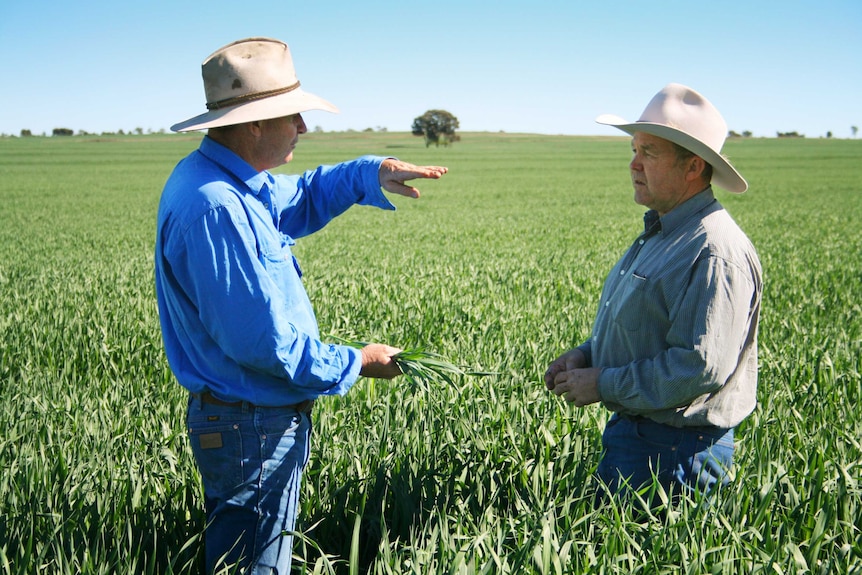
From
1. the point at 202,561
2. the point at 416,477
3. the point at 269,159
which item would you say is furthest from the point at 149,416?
the point at 269,159

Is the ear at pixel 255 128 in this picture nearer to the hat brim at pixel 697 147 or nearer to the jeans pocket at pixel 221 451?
the jeans pocket at pixel 221 451

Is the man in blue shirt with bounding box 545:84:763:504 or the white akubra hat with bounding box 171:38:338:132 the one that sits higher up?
the white akubra hat with bounding box 171:38:338:132

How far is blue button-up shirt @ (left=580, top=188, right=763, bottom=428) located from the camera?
236 cm

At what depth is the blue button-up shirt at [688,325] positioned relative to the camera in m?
2.36

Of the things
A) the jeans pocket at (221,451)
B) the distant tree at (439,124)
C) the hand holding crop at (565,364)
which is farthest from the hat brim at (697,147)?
the distant tree at (439,124)

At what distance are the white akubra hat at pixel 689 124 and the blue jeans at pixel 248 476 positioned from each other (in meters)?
1.66

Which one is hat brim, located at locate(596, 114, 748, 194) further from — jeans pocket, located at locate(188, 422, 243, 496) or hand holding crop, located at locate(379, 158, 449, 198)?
jeans pocket, located at locate(188, 422, 243, 496)

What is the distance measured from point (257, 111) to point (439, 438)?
76.2 inches

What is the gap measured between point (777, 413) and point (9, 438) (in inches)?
167

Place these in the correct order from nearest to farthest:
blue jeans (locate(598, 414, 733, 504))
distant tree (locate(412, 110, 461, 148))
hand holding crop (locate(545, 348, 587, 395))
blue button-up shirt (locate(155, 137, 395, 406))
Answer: blue button-up shirt (locate(155, 137, 395, 406)), blue jeans (locate(598, 414, 733, 504)), hand holding crop (locate(545, 348, 587, 395)), distant tree (locate(412, 110, 461, 148))

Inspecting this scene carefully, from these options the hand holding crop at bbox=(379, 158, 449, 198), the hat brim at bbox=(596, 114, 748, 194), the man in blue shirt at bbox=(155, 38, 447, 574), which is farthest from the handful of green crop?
the hat brim at bbox=(596, 114, 748, 194)

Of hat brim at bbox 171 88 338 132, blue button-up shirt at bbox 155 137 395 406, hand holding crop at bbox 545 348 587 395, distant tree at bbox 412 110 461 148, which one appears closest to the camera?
blue button-up shirt at bbox 155 137 395 406

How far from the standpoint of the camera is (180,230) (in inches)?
82.7

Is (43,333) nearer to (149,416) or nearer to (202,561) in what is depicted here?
(149,416)
